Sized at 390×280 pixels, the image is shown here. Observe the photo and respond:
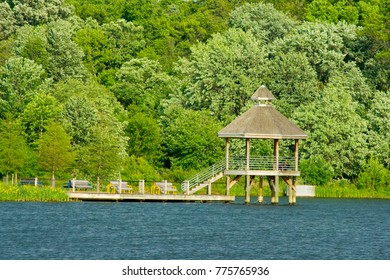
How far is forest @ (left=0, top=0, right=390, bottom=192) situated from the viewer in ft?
303

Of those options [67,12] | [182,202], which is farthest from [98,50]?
[182,202]

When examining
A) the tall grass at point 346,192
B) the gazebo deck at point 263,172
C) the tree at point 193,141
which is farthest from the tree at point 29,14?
the gazebo deck at point 263,172

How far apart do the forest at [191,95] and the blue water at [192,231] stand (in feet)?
33.2

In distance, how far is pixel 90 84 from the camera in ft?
344

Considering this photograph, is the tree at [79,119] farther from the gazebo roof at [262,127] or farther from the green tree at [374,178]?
the green tree at [374,178]

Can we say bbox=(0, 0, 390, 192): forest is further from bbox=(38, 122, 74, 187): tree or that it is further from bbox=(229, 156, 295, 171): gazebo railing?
bbox=(229, 156, 295, 171): gazebo railing

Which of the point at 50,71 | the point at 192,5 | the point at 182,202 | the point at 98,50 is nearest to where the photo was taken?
the point at 182,202

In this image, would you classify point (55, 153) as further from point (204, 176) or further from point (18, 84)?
point (18, 84)

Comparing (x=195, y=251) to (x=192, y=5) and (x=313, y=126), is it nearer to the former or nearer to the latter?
(x=313, y=126)

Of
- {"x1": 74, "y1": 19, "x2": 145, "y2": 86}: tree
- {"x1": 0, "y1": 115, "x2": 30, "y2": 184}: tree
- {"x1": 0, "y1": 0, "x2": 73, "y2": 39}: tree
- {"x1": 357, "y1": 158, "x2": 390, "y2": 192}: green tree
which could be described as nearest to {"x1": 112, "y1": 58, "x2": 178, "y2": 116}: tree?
{"x1": 74, "y1": 19, "x2": 145, "y2": 86}: tree

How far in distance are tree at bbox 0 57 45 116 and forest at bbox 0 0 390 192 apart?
0.10 meters

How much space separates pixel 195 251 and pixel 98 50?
69.0 meters

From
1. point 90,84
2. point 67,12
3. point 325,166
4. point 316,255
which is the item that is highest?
point 67,12

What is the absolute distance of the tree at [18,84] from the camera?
100 meters
